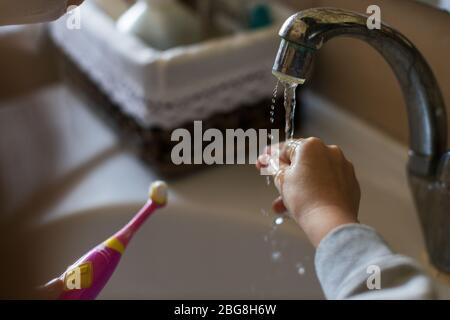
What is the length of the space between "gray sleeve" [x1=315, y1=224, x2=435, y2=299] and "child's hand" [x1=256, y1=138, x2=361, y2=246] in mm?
13

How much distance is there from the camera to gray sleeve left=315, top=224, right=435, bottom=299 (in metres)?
0.40

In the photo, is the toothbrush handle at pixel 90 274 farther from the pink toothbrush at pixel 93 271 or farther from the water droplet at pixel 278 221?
the water droplet at pixel 278 221

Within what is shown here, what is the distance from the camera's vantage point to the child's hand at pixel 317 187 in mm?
433

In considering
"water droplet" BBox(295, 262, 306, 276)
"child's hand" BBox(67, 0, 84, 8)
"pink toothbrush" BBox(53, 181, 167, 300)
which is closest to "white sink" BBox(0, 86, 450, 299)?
"water droplet" BBox(295, 262, 306, 276)

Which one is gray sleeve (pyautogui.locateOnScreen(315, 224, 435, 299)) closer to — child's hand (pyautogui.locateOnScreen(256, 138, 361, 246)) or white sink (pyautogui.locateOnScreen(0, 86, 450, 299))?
child's hand (pyautogui.locateOnScreen(256, 138, 361, 246))

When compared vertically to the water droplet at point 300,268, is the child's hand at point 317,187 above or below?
above

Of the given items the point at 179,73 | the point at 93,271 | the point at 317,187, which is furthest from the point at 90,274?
the point at 179,73

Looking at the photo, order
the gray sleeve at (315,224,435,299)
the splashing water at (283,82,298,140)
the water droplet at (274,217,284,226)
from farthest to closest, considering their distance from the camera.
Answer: the water droplet at (274,217,284,226), the splashing water at (283,82,298,140), the gray sleeve at (315,224,435,299)

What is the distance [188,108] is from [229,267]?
0.19 m

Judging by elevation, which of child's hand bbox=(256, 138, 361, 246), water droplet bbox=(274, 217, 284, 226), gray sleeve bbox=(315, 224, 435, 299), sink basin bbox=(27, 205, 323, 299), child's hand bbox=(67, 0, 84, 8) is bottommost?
sink basin bbox=(27, 205, 323, 299)

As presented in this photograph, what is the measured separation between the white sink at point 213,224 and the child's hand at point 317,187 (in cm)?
15

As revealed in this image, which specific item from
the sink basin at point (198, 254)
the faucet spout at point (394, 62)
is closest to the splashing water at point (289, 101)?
the faucet spout at point (394, 62)

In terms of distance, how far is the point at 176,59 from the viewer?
0.68 meters

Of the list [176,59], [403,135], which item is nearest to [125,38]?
[176,59]
